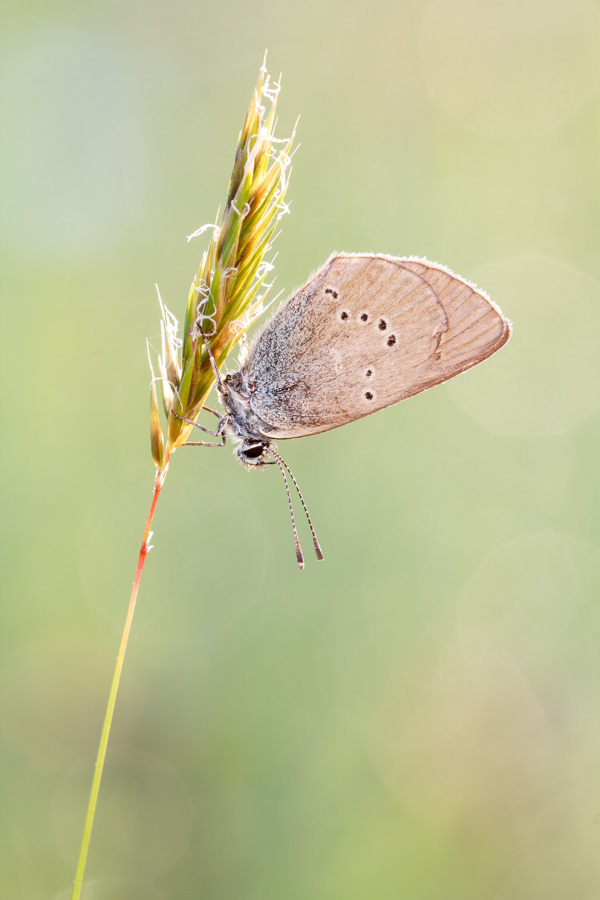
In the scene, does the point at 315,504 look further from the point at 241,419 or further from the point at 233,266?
the point at 233,266

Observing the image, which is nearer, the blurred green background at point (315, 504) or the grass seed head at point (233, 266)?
the grass seed head at point (233, 266)

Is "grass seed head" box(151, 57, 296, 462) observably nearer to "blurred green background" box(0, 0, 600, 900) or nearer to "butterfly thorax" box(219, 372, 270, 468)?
"butterfly thorax" box(219, 372, 270, 468)

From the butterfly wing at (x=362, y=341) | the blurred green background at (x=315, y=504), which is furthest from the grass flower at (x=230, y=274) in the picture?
the blurred green background at (x=315, y=504)

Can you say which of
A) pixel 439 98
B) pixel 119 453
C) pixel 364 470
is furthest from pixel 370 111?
pixel 119 453

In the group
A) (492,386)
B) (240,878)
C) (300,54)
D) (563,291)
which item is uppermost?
(300,54)

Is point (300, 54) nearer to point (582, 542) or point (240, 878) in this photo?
point (582, 542)

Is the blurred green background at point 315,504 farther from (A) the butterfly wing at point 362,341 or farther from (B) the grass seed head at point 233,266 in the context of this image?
(B) the grass seed head at point 233,266

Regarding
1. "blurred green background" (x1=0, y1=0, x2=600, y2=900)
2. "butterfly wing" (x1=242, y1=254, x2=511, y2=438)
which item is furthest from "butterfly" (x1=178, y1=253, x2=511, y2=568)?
"blurred green background" (x1=0, y1=0, x2=600, y2=900)
